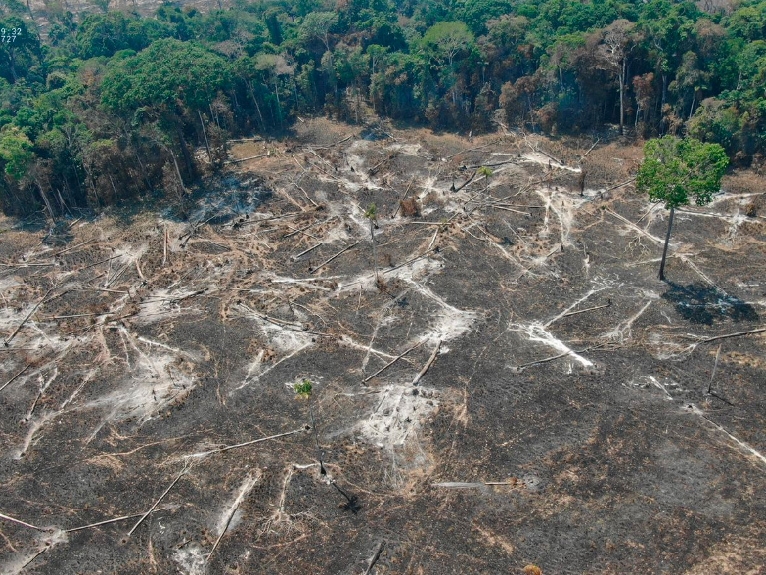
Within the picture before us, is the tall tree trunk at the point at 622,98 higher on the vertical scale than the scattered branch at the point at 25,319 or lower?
higher

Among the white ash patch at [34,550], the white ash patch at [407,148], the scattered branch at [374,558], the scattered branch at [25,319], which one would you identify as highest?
the white ash patch at [407,148]

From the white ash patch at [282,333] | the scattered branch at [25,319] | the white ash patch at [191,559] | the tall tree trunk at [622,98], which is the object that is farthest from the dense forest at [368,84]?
the white ash patch at [191,559]

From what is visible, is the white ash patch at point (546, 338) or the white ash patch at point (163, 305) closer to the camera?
the white ash patch at point (546, 338)

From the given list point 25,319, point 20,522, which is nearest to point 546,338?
point 20,522

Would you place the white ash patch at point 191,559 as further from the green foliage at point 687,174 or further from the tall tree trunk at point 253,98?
the tall tree trunk at point 253,98

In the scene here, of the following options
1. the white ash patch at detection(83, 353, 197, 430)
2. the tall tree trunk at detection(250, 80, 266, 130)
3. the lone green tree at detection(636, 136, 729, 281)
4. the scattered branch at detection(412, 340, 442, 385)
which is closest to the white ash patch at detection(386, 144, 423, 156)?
the tall tree trunk at detection(250, 80, 266, 130)

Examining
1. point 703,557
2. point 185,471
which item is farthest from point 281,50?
point 703,557

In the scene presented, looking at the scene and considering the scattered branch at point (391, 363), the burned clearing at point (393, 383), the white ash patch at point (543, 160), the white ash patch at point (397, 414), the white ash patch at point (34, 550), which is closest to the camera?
the white ash patch at point (34, 550)

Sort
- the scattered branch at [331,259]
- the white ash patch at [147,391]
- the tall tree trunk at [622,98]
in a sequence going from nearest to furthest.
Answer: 1. the white ash patch at [147,391]
2. the scattered branch at [331,259]
3. the tall tree trunk at [622,98]

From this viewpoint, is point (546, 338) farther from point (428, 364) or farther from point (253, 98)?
point (253, 98)

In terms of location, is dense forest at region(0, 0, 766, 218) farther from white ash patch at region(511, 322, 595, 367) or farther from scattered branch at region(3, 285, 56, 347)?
white ash patch at region(511, 322, 595, 367)
